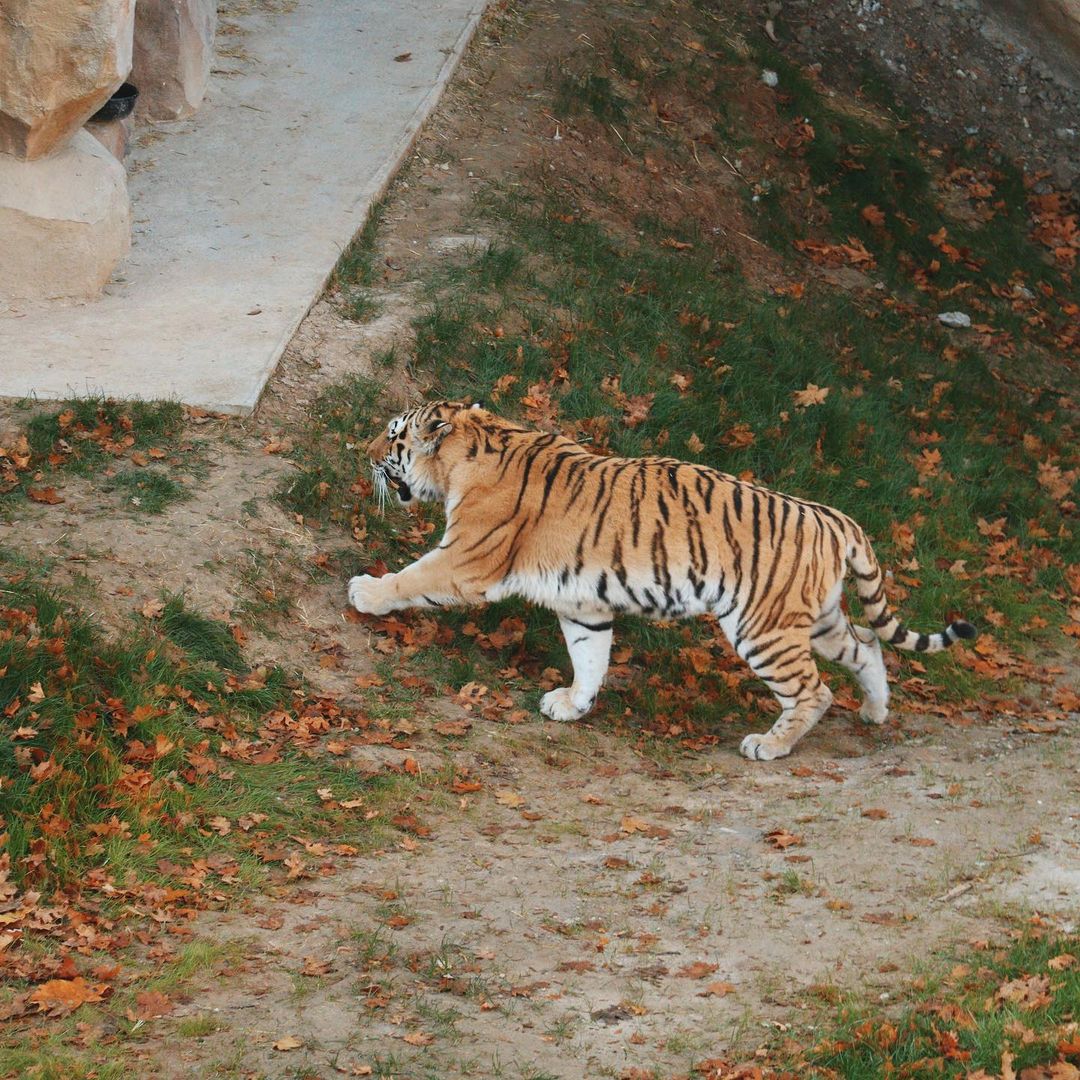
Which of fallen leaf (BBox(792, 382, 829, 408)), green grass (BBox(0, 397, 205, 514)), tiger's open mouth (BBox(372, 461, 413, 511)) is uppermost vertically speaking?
fallen leaf (BBox(792, 382, 829, 408))

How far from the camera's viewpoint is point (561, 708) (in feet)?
21.5

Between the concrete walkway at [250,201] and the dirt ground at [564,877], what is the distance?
691mm

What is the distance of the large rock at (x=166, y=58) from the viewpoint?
1037cm

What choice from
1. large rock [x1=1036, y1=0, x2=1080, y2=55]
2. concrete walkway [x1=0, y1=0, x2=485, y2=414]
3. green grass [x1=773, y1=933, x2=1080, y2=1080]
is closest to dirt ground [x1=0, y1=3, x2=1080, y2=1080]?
green grass [x1=773, y1=933, x2=1080, y2=1080]

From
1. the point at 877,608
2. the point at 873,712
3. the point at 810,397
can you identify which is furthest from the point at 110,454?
the point at 810,397

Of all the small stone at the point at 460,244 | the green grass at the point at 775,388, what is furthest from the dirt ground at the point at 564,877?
the small stone at the point at 460,244

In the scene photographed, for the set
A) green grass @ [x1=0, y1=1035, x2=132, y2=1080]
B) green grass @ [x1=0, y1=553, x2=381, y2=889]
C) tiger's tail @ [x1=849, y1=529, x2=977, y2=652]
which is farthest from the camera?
tiger's tail @ [x1=849, y1=529, x2=977, y2=652]

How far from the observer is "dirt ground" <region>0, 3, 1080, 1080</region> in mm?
4160

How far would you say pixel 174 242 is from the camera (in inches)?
366

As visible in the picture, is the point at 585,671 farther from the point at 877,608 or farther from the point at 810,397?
the point at 810,397

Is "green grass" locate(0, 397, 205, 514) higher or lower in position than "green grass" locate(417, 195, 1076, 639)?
lower

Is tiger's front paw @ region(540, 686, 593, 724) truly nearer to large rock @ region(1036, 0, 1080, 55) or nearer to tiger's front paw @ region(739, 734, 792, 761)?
tiger's front paw @ region(739, 734, 792, 761)

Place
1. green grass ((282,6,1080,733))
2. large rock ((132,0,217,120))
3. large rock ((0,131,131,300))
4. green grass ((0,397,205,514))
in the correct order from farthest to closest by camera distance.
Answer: large rock ((132,0,217,120)) < large rock ((0,131,131,300)) < green grass ((282,6,1080,733)) < green grass ((0,397,205,514))

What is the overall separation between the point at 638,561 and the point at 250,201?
475 cm
